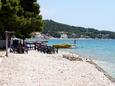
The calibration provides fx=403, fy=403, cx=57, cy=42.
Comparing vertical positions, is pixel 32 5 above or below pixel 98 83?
above

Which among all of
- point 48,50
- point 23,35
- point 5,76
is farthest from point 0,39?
point 5,76

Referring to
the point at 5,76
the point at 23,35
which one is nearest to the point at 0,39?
the point at 23,35

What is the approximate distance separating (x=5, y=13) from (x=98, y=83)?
92.6 ft

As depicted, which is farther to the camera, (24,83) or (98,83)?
(98,83)

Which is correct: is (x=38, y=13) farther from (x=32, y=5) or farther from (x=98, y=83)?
(x=98, y=83)

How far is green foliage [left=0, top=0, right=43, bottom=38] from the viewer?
4875 centimetres

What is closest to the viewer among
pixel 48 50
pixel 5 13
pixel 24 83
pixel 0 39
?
pixel 24 83

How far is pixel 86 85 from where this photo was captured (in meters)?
20.8

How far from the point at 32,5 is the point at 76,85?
128 ft

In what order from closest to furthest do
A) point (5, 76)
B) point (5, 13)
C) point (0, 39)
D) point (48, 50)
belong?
point (5, 76) → point (5, 13) → point (48, 50) → point (0, 39)

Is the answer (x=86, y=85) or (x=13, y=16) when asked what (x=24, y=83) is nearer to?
(x=86, y=85)

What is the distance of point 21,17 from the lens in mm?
52062

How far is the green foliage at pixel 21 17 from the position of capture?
160 ft

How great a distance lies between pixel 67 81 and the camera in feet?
72.7
